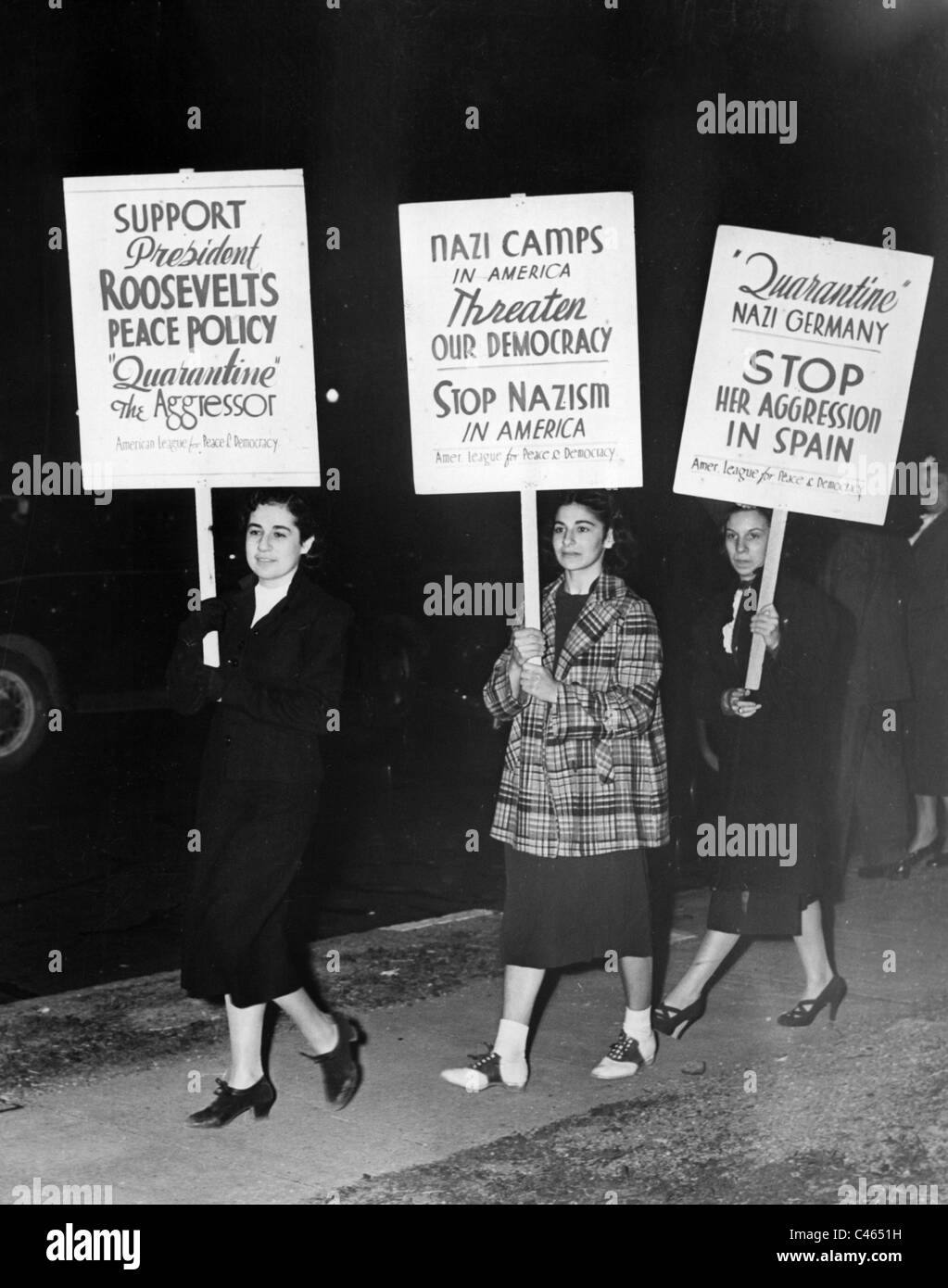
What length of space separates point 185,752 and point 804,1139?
7.90 meters

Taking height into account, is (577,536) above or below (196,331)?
below

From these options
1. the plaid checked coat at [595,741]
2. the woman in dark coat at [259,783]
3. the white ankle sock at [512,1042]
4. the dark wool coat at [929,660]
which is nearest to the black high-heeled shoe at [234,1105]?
the woman in dark coat at [259,783]

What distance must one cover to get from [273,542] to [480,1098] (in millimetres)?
1833

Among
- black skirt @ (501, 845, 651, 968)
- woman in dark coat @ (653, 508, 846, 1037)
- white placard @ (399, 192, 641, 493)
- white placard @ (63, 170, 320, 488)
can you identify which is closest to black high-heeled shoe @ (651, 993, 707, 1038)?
woman in dark coat @ (653, 508, 846, 1037)

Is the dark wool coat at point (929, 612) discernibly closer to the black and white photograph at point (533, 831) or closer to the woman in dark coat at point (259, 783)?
the black and white photograph at point (533, 831)

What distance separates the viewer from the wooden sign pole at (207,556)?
5.13 meters

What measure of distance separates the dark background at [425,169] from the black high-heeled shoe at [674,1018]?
4.21m

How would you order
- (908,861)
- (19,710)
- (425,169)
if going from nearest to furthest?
(908,861) → (19,710) → (425,169)

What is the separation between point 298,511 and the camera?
521 cm

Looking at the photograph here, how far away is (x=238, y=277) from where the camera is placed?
522 cm

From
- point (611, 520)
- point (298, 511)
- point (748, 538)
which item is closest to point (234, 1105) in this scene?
point (298, 511)

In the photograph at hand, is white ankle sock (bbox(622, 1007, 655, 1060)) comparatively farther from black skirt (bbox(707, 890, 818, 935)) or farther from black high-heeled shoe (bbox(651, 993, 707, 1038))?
black skirt (bbox(707, 890, 818, 935))

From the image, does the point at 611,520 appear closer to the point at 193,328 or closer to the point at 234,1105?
the point at 193,328
